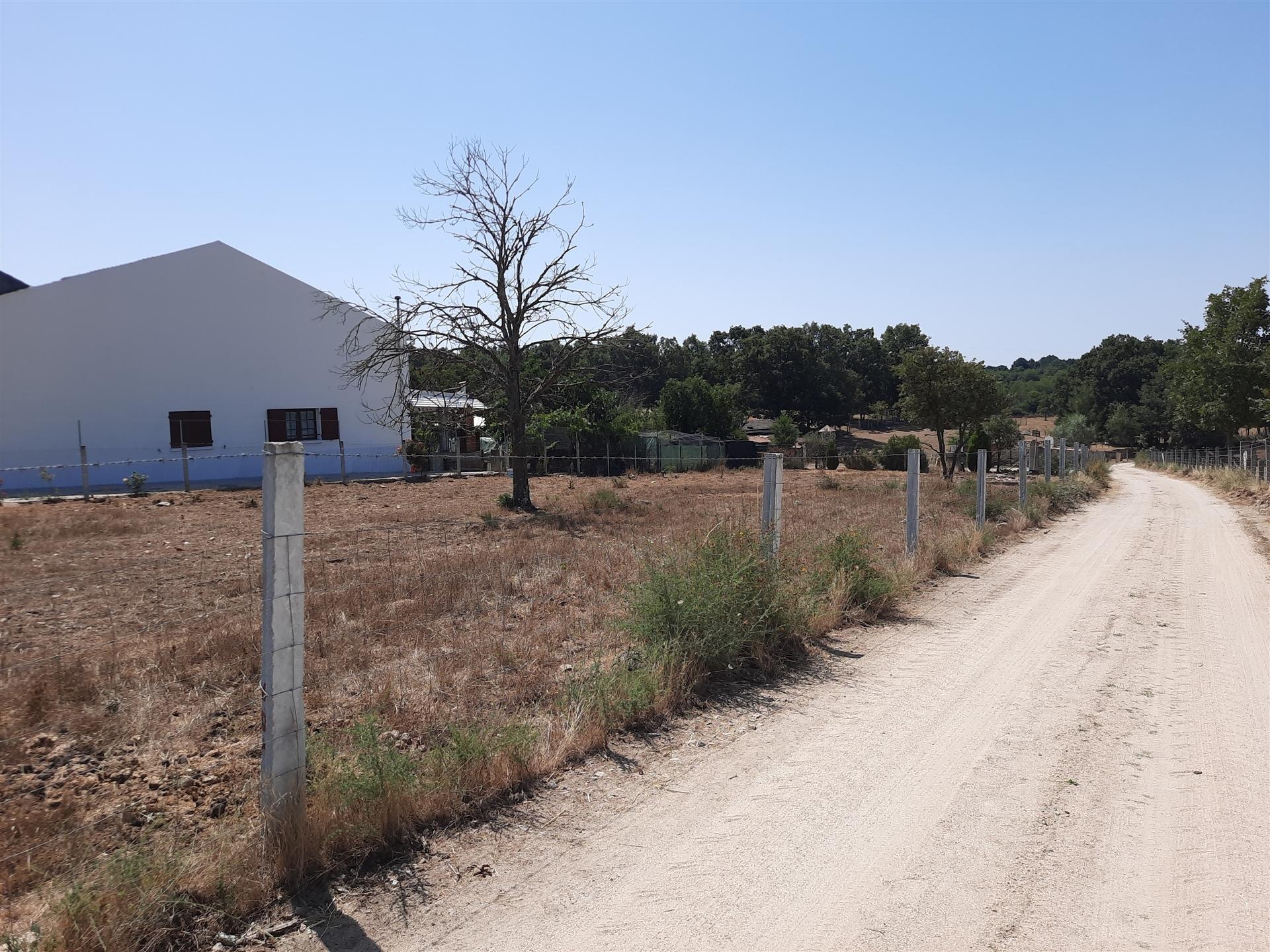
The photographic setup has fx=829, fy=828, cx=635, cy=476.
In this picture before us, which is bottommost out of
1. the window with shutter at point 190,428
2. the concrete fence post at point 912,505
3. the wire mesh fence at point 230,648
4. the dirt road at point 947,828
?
the dirt road at point 947,828

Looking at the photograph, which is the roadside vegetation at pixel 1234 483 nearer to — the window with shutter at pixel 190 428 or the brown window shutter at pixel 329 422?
the brown window shutter at pixel 329 422

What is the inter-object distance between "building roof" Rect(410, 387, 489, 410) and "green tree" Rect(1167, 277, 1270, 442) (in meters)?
36.6

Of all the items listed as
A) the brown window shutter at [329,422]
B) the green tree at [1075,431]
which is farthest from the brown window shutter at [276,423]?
the green tree at [1075,431]

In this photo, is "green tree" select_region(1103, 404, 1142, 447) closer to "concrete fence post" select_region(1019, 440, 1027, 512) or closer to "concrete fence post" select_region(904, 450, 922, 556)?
"concrete fence post" select_region(1019, 440, 1027, 512)

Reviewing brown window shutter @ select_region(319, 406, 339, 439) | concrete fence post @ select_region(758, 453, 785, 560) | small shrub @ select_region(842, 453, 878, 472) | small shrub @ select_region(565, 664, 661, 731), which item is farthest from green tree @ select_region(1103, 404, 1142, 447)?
small shrub @ select_region(565, 664, 661, 731)

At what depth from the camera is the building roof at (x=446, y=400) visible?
2469 cm

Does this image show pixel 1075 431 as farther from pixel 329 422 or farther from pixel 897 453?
pixel 329 422

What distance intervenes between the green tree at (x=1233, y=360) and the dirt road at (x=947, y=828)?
4158 centimetres

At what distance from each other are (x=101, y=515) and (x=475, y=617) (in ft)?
45.5

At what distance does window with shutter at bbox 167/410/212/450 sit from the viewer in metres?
33.4

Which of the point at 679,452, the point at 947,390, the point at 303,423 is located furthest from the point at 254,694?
the point at 679,452

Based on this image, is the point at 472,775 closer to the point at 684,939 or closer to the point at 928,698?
the point at 684,939

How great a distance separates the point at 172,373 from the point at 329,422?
651 centimetres

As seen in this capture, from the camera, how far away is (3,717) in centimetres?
559
